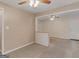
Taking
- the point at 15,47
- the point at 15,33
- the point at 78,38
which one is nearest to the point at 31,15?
the point at 15,33

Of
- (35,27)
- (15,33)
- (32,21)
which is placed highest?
(32,21)

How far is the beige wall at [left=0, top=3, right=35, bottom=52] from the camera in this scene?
3.82 m

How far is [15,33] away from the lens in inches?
169

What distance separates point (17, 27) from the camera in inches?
175

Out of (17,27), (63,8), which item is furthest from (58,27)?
(17,27)

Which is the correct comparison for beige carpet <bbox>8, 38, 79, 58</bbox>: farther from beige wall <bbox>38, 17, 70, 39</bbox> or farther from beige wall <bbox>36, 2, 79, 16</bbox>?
beige wall <bbox>38, 17, 70, 39</bbox>

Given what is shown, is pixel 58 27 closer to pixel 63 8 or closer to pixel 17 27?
pixel 63 8

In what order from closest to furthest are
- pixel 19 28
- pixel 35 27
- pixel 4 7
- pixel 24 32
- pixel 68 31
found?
pixel 4 7 < pixel 19 28 < pixel 24 32 < pixel 35 27 < pixel 68 31

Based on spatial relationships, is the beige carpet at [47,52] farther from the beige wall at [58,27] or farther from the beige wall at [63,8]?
the beige wall at [58,27]

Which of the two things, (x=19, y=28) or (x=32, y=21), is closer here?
(x=19, y=28)

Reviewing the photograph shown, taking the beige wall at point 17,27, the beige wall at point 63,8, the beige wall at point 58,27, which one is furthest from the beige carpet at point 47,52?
the beige wall at point 58,27

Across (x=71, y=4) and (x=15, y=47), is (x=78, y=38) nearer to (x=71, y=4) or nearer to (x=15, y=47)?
(x=71, y=4)

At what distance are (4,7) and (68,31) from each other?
19.8 feet

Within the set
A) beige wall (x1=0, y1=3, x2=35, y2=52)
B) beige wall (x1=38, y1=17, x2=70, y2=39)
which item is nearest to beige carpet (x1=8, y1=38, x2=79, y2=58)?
beige wall (x1=0, y1=3, x2=35, y2=52)
